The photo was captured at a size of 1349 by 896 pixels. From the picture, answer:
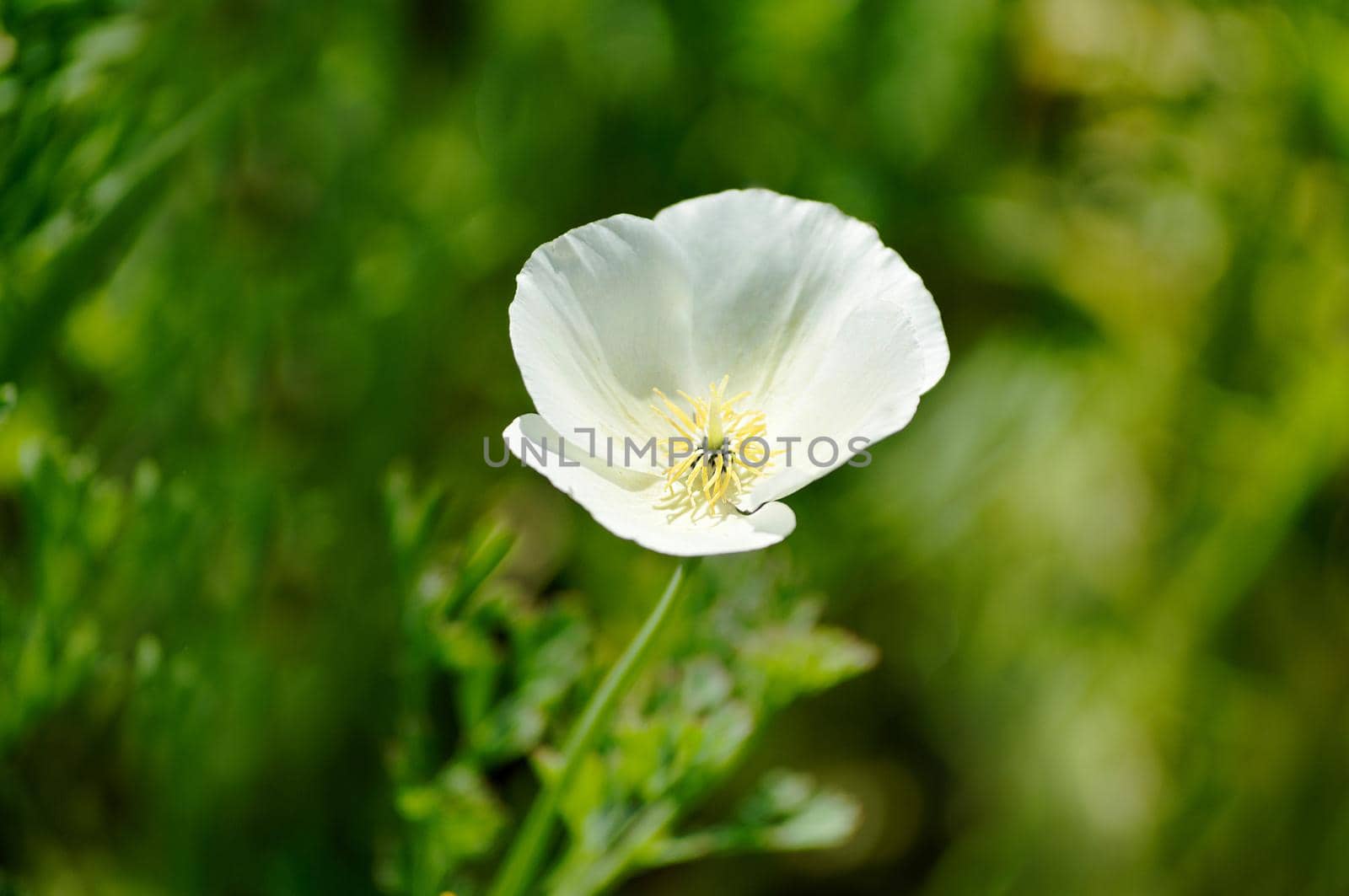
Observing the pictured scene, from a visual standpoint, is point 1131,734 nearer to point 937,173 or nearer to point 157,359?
point 937,173

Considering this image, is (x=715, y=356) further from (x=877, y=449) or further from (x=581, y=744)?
(x=877, y=449)

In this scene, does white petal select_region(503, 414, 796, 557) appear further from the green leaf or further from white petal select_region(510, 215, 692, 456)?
the green leaf

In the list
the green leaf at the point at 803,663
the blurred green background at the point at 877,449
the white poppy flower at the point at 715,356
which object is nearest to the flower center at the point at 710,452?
the white poppy flower at the point at 715,356

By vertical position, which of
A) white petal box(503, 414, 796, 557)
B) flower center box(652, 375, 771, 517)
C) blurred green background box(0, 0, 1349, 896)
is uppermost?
white petal box(503, 414, 796, 557)

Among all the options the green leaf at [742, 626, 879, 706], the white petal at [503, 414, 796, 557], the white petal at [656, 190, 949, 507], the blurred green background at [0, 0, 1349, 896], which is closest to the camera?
the white petal at [503, 414, 796, 557]

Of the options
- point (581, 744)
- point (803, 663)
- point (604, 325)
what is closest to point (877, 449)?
point (803, 663)

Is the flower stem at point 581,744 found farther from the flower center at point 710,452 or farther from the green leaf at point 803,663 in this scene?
the green leaf at point 803,663

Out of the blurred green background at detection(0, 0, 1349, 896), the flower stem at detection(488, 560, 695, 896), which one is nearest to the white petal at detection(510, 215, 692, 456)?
the flower stem at detection(488, 560, 695, 896)

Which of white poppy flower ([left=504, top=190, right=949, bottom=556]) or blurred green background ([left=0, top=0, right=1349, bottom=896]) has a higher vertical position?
white poppy flower ([left=504, top=190, right=949, bottom=556])
